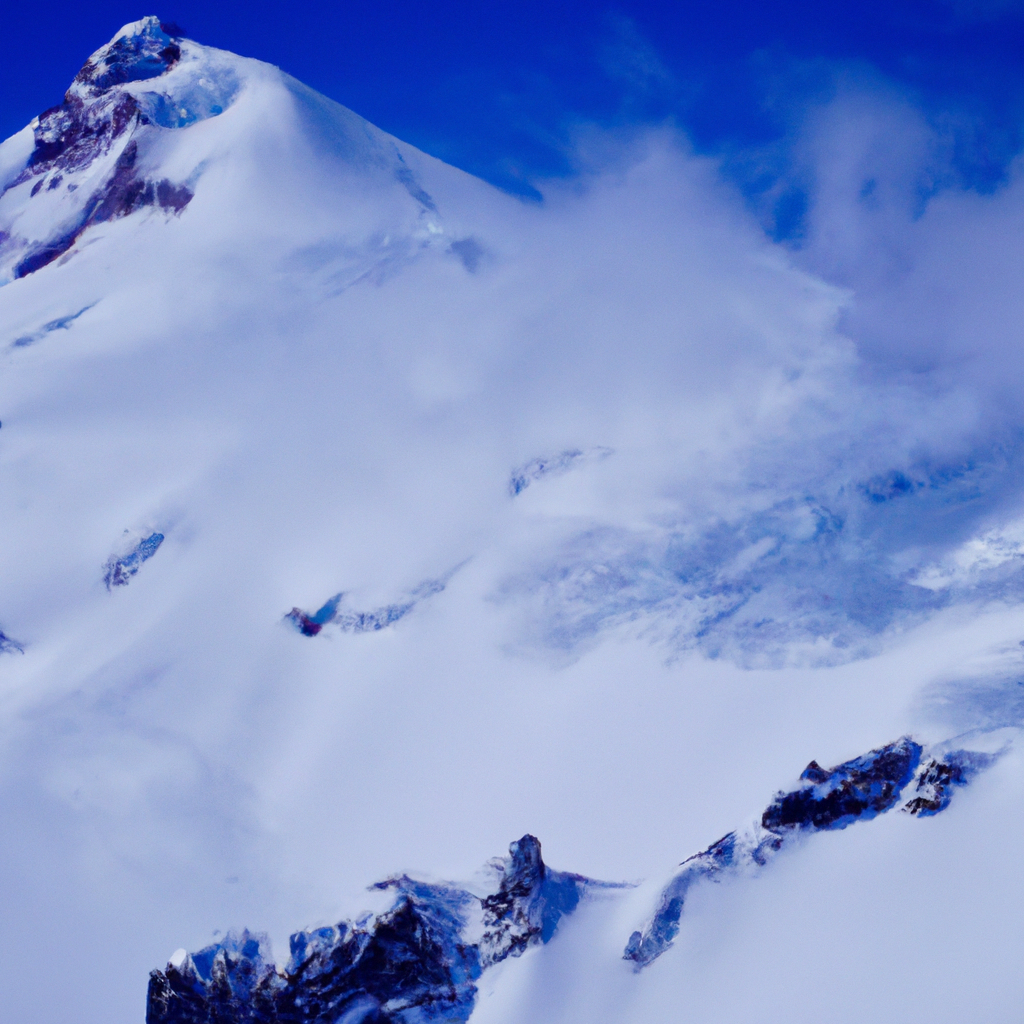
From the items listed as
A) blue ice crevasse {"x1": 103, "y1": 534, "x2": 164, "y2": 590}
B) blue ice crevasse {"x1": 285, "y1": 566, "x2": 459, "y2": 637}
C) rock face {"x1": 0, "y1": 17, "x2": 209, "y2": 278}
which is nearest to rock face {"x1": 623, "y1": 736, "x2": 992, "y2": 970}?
blue ice crevasse {"x1": 285, "y1": 566, "x2": 459, "y2": 637}

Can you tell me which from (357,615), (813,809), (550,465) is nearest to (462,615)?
(357,615)

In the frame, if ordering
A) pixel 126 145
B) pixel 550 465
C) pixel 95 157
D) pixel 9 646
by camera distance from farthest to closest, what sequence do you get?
pixel 95 157 → pixel 126 145 → pixel 550 465 → pixel 9 646

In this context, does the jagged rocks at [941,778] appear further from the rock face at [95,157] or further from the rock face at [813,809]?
the rock face at [95,157]

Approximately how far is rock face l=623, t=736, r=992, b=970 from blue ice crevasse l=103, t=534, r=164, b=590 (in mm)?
36841

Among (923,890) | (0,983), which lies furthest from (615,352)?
(0,983)

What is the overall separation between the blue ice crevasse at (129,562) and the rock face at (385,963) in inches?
1068

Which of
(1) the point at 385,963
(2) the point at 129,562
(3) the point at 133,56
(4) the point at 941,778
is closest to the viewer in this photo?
(4) the point at 941,778

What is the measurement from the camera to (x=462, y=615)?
4531cm

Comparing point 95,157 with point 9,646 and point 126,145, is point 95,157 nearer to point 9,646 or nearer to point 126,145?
point 126,145

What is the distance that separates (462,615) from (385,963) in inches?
773

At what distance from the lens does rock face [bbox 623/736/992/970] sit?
28.0 metres

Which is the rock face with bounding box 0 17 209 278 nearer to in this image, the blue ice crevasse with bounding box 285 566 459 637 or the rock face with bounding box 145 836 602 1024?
the blue ice crevasse with bounding box 285 566 459 637

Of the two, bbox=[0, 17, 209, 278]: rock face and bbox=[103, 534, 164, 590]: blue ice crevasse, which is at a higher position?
bbox=[0, 17, 209, 278]: rock face

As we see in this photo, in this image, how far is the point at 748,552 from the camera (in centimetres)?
4366
